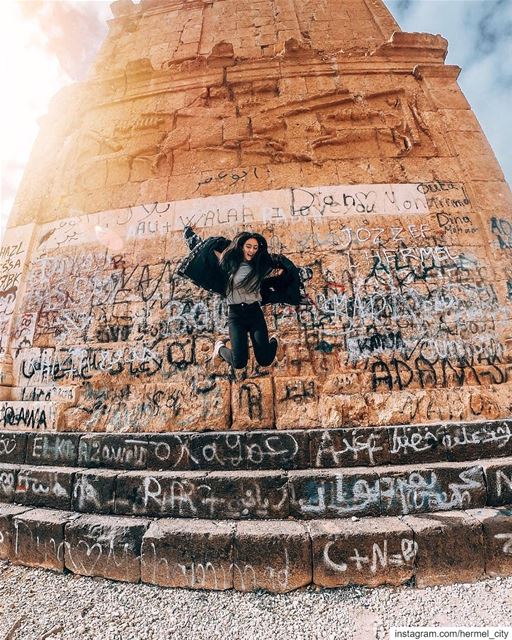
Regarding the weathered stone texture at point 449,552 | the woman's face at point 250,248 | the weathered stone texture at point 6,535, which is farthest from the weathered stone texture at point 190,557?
the woman's face at point 250,248

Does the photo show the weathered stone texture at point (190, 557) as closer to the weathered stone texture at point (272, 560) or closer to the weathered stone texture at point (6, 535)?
the weathered stone texture at point (272, 560)

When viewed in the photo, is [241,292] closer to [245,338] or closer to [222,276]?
[222,276]

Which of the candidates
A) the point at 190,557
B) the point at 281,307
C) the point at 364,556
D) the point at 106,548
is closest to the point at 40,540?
the point at 106,548

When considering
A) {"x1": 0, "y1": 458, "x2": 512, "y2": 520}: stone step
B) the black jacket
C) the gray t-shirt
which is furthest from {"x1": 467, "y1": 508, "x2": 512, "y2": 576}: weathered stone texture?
the gray t-shirt

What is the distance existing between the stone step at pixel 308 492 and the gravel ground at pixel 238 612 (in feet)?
1.87

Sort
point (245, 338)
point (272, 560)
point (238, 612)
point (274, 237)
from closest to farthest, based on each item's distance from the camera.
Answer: point (238, 612), point (272, 560), point (245, 338), point (274, 237)

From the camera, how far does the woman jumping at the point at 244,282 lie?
439 centimetres

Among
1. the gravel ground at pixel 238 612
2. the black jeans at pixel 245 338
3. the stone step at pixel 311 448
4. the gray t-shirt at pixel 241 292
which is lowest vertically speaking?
the gravel ground at pixel 238 612

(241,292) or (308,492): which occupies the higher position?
(241,292)

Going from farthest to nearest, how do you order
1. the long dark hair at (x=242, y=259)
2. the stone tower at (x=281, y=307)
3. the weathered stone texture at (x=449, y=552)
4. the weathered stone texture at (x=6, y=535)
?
the long dark hair at (x=242, y=259)
the stone tower at (x=281, y=307)
the weathered stone texture at (x=6, y=535)
the weathered stone texture at (x=449, y=552)

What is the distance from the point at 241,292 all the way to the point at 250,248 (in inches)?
25.2

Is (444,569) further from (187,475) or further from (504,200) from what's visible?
(504,200)

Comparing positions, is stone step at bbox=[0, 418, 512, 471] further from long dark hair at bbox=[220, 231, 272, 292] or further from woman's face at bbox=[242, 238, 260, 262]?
woman's face at bbox=[242, 238, 260, 262]

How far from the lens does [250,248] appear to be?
457 cm
